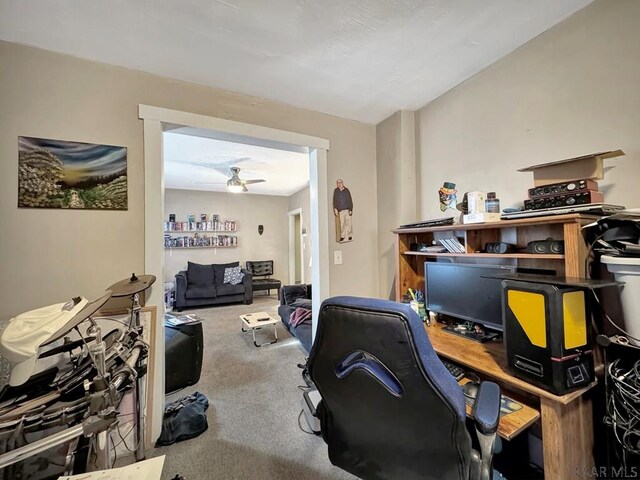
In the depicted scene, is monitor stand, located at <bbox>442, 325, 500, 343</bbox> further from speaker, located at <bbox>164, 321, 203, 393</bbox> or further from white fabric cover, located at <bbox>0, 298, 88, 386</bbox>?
speaker, located at <bbox>164, 321, 203, 393</bbox>

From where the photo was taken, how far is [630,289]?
0.97 metres

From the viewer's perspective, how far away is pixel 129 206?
5.70ft

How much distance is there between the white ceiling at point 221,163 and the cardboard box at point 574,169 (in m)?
1.91

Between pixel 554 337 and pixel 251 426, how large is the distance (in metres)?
1.98

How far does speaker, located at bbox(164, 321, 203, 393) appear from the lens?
93.7 inches

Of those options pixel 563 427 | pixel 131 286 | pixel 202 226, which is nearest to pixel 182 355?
pixel 131 286

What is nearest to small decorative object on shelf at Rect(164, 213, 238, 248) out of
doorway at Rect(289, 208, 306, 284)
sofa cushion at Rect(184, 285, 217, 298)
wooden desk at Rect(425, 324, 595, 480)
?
sofa cushion at Rect(184, 285, 217, 298)

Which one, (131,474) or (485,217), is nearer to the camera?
(131,474)

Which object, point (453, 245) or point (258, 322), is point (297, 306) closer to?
point (258, 322)

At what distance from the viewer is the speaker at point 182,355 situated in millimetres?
2381

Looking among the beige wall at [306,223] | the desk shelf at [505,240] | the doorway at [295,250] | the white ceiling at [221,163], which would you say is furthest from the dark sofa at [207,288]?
the desk shelf at [505,240]

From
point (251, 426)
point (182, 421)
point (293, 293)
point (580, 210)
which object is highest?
point (580, 210)

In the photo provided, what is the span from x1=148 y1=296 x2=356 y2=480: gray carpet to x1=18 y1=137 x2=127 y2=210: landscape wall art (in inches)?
66.4

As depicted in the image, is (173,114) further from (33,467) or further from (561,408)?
(561,408)
